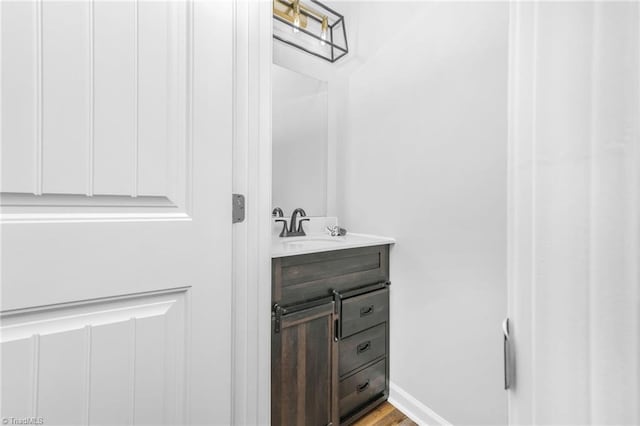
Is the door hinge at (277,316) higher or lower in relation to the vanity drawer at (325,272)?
lower

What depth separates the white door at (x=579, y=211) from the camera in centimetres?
22

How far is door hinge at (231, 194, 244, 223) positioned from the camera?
2.56 feet

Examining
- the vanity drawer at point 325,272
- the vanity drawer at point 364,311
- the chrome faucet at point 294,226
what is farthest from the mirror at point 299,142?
the vanity drawer at point 364,311

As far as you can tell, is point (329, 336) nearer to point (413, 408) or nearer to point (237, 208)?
point (413, 408)

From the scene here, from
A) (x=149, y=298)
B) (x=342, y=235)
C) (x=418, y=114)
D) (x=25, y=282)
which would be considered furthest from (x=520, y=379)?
(x=342, y=235)

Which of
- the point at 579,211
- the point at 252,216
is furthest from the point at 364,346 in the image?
the point at 579,211

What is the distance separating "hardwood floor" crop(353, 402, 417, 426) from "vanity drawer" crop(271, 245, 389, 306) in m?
0.68

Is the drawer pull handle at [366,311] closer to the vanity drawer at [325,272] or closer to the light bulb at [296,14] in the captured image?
the vanity drawer at [325,272]

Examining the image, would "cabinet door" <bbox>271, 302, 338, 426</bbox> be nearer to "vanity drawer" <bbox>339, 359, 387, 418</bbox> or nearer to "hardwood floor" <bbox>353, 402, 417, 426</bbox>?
"vanity drawer" <bbox>339, 359, 387, 418</bbox>

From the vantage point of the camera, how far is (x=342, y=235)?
1.83 m

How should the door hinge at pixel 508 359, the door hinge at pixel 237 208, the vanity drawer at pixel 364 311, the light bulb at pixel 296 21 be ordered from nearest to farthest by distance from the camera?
the door hinge at pixel 508 359 < the door hinge at pixel 237 208 < the vanity drawer at pixel 364 311 < the light bulb at pixel 296 21

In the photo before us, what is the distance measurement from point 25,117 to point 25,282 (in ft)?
1.08

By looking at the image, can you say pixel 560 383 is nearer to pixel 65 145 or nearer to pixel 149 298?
pixel 149 298

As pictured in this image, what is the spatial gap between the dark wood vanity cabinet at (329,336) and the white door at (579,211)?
924 mm
